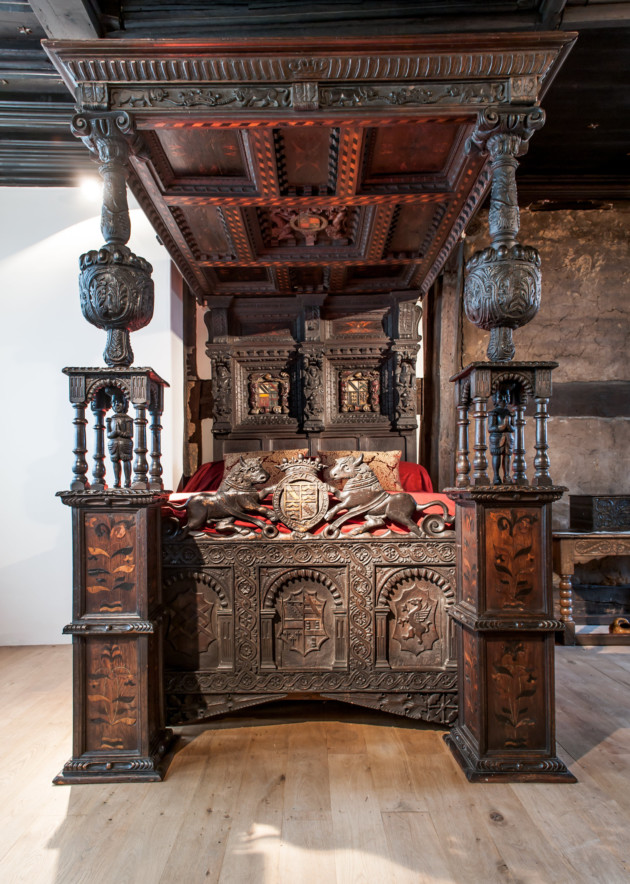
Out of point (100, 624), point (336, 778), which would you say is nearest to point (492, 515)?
point (336, 778)

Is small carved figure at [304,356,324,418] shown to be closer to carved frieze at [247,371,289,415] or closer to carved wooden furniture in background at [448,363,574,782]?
carved frieze at [247,371,289,415]

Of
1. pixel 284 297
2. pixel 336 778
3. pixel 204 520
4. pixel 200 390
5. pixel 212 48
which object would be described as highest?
pixel 212 48

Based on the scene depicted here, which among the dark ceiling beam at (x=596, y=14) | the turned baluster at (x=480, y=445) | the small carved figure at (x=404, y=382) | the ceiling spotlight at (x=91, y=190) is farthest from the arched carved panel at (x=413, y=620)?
the ceiling spotlight at (x=91, y=190)

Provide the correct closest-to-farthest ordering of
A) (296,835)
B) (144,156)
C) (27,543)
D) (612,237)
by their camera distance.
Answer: (296,835)
(144,156)
(27,543)
(612,237)

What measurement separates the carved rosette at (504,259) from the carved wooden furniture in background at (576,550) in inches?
96.6

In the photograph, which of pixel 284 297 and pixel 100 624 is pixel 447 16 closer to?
pixel 284 297

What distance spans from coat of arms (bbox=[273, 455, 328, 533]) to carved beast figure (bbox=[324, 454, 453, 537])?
0.07 meters

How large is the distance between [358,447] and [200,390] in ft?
4.88

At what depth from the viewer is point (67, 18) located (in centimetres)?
294

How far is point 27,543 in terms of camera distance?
14.5ft

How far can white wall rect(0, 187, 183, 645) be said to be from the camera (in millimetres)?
4398

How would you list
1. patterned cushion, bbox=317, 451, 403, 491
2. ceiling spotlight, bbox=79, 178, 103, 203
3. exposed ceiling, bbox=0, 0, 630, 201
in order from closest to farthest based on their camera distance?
1. exposed ceiling, bbox=0, 0, 630, 201
2. patterned cushion, bbox=317, 451, 403, 491
3. ceiling spotlight, bbox=79, 178, 103, 203

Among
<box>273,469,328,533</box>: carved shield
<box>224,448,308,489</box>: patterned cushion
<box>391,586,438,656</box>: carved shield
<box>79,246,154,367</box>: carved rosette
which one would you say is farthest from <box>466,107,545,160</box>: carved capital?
<box>224,448,308,489</box>: patterned cushion

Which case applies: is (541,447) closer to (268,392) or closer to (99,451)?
(99,451)
